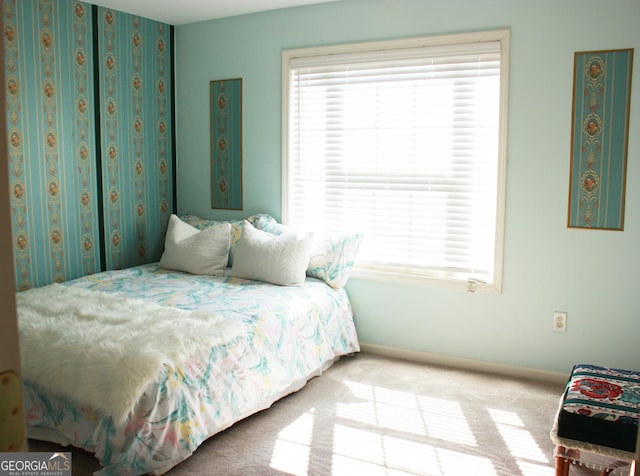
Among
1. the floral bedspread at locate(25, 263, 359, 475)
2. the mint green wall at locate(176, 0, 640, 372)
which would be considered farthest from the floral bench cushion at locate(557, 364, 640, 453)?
the floral bedspread at locate(25, 263, 359, 475)

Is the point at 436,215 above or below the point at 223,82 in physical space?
below

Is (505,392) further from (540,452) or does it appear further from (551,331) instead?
(540,452)

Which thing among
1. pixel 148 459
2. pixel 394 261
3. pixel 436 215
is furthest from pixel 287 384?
pixel 436 215

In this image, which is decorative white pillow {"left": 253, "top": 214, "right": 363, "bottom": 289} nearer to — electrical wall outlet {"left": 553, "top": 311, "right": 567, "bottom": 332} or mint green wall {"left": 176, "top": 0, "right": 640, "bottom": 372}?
mint green wall {"left": 176, "top": 0, "right": 640, "bottom": 372}

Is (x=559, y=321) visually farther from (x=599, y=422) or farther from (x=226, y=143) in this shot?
(x=226, y=143)

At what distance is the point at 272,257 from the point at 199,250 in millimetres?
587

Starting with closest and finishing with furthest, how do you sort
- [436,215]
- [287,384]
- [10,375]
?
1. [10,375]
2. [287,384]
3. [436,215]

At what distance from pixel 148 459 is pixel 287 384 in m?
0.97

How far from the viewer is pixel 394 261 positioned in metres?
3.91

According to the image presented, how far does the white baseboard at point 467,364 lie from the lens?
3.50m

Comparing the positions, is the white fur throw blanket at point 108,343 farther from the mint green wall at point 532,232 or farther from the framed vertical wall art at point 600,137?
the framed vertical wall art at point 600,137

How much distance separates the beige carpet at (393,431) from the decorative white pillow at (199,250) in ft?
3.53

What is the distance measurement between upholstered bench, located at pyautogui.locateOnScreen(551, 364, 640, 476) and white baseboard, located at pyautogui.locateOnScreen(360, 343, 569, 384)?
3.49 ft

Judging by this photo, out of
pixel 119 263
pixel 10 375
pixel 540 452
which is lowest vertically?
pixel 540 452
